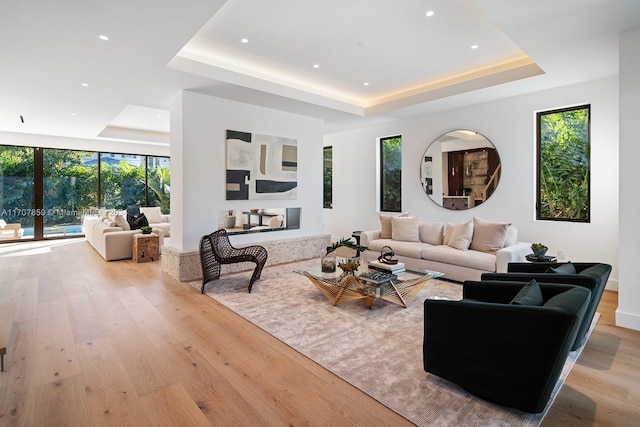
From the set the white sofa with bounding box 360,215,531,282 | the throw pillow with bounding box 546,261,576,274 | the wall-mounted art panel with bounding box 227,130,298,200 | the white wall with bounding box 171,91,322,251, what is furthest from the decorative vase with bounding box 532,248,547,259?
the white wall with bounding box 171,91,322,251

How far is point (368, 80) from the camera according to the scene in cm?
519

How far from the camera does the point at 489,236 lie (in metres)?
4.67

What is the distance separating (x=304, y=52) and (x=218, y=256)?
2.78 meters

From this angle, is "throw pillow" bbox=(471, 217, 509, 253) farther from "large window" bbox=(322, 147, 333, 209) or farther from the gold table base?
"large window" bbox=(322, 147, 333, 209)

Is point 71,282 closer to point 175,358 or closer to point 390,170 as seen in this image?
point 175,358

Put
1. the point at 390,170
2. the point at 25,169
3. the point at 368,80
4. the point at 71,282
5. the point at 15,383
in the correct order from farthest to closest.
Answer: the point at 25,169
the point at 390,170
the point at 368,80
the point at 71,282
the point at 15,383

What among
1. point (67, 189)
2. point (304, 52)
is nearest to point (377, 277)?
point (304, 52)

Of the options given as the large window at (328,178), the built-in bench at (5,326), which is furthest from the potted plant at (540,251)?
the built-in bench at (5,326)

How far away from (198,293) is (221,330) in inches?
50.2

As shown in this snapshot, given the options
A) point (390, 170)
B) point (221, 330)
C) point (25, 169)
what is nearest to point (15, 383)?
point (221, 330)

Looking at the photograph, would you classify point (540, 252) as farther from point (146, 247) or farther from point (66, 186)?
point (66, 186)

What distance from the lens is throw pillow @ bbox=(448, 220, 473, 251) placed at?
483cm

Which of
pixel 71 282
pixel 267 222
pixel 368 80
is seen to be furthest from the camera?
pixel 267 222

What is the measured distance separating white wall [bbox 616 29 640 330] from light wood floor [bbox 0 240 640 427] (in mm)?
282
